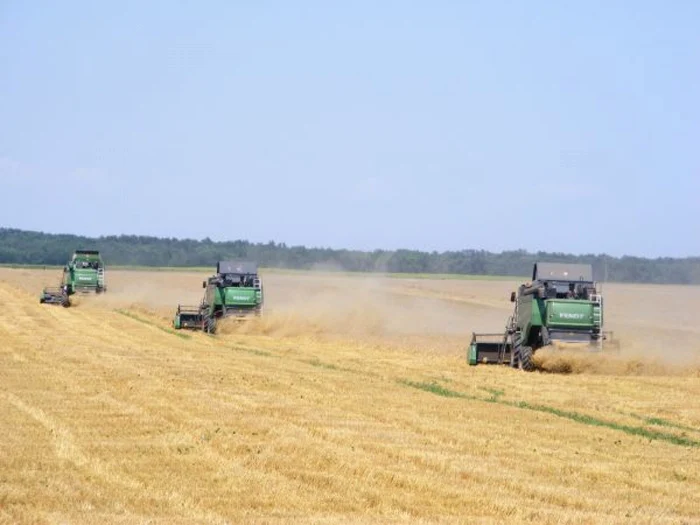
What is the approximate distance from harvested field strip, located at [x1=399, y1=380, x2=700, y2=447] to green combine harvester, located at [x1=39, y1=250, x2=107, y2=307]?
42.5 meters

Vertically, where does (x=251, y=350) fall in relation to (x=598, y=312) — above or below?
below

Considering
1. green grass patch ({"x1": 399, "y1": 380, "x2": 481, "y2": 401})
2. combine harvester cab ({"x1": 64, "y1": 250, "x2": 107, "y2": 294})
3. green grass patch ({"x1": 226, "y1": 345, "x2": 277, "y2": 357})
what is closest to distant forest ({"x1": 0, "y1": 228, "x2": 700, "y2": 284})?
combine harvester cab ({"x1": 64, "y1": 250, "x2": 107, "y2": 294})

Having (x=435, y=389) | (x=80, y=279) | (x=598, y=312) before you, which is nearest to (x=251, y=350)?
(x=598, y=312)

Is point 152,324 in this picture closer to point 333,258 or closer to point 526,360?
point 526,360

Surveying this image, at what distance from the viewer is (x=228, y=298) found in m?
46.7

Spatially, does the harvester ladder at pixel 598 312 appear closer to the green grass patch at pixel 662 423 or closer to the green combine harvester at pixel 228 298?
the green grass patch at pixel 662 423

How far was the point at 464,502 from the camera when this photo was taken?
12.1 m

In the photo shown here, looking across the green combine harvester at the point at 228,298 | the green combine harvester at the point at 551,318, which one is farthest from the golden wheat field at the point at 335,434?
the green combine harvester at the point at 228,298

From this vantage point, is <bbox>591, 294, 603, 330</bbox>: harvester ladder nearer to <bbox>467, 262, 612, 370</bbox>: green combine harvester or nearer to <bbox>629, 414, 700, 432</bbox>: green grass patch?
<bbox>467, 262, 612, 370</bbox>: green combine harvester

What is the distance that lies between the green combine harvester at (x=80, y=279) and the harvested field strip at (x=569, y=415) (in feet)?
139

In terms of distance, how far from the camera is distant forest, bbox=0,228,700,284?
4168 inches

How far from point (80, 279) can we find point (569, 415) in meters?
50.2

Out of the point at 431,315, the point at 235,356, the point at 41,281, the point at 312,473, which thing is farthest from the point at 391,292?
the point at 312,473

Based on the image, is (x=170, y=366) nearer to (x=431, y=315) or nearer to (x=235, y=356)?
(x=235, y=356)
